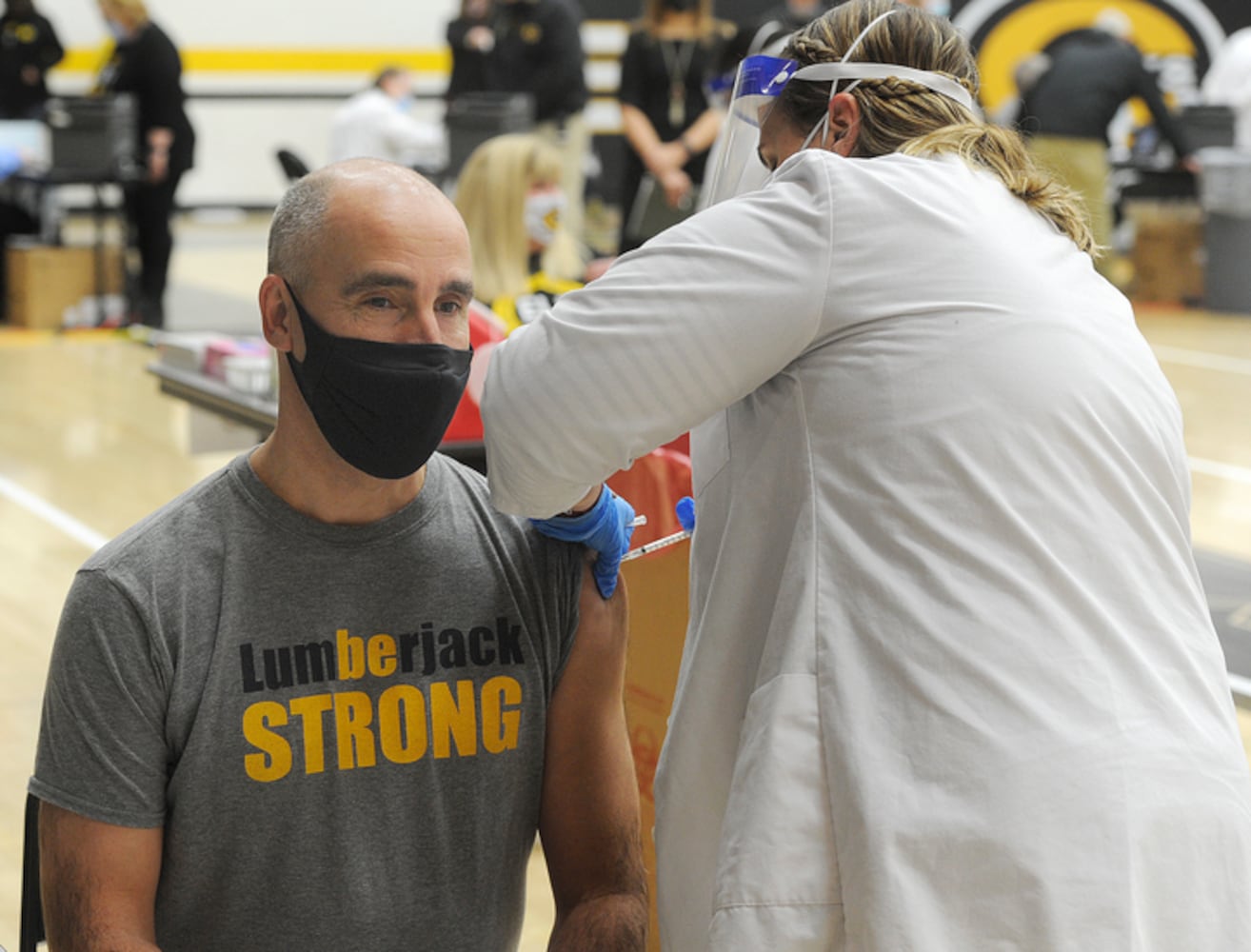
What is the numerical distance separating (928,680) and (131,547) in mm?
732

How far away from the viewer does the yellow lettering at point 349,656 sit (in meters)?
1.65

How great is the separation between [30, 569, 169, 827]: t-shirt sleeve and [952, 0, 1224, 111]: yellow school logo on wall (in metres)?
15.0

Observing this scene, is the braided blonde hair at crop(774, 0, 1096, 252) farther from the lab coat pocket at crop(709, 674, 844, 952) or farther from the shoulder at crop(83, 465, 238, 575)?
the shoulder at crop(83, 465, 238, 575)

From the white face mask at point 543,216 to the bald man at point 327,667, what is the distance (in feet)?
11.3

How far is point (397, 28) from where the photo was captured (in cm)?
1675

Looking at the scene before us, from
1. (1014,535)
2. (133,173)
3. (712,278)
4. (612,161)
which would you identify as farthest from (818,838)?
(612,161)

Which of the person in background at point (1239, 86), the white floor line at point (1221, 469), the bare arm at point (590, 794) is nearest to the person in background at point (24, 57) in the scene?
the person in background at point (1239, 86)

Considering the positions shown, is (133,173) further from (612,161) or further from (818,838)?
(818,838)

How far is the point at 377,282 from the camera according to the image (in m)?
1.64

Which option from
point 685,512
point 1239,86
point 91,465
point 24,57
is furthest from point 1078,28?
point 685,512

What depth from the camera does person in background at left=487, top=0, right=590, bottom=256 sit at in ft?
34.5

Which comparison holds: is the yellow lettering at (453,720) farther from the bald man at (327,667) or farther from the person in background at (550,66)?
the person in background at (550,66)

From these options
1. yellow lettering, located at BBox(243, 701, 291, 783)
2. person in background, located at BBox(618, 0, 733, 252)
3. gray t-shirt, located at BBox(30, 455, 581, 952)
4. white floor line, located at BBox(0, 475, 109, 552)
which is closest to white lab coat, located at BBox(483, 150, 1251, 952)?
gray t-shirt, located at BBox(30, 455, 581, 952)

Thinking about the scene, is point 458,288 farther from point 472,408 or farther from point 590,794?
point 472,408
